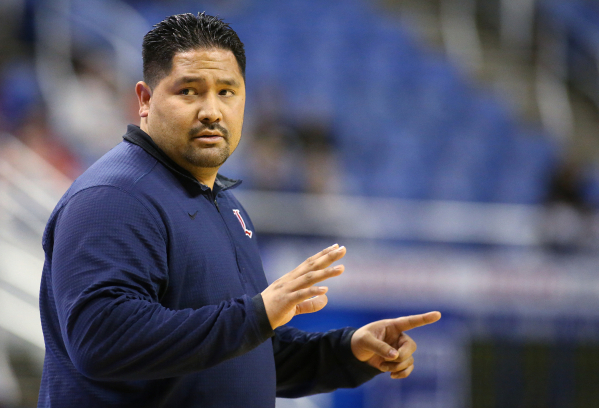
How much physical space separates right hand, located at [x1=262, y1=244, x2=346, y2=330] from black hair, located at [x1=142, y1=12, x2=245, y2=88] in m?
0.56

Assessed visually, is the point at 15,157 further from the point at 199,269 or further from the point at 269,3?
the point at 199,269

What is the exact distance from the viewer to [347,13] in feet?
20.4

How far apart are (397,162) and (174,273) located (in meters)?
4.62

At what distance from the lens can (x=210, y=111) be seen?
1.38 meters

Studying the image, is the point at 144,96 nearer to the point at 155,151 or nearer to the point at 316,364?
the point at 155,151

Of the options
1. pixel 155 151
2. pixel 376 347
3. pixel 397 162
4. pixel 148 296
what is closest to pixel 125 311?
pixel 148 296

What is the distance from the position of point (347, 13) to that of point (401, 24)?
0.57 m

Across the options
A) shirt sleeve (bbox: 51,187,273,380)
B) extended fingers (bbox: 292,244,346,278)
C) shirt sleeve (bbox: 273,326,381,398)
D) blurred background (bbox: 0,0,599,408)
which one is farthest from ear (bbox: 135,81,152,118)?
blurred background (bbox: 0,0,599,408)

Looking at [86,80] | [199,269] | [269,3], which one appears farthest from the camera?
[269,3]

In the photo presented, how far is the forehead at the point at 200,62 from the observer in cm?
138

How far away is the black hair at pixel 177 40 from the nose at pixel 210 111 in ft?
0.35

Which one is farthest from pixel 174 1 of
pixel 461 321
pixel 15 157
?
pixel 461 321

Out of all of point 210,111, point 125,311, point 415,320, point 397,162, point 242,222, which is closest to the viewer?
point 125,311

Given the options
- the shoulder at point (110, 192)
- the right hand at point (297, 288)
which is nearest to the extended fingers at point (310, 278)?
the right hand at point (297, 288)
